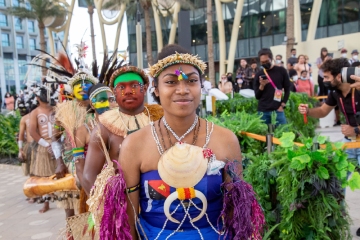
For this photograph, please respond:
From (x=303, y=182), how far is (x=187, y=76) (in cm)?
168

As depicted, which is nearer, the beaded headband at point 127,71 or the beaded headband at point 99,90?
the beaded headband at point 127,71

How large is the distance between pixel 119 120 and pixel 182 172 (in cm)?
132

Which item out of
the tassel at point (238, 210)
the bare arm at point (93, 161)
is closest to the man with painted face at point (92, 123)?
the bare arm at point (93, 161)

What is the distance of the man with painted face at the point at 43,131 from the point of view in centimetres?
654

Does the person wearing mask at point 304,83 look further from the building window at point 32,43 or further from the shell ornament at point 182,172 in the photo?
the building window at point 32,43

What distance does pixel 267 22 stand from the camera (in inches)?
1189

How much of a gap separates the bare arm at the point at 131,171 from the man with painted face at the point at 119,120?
1014 millimetres

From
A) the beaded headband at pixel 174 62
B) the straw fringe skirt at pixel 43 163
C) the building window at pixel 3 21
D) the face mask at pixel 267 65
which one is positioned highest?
the building window at pixel 3 21

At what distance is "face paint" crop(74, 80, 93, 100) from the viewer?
4164 mm

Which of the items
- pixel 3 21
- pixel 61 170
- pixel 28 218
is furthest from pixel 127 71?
pixel 3 21

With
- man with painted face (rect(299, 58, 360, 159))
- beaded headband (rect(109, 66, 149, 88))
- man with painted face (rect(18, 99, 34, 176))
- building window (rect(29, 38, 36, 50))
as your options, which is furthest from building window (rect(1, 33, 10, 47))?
beaded headband (rect(109, 66, 149, 88))

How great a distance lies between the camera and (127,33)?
43.2 m

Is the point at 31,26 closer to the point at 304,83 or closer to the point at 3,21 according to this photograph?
the point at 3,21

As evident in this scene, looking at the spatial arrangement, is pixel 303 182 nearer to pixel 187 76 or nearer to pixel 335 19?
pixel 187 76
